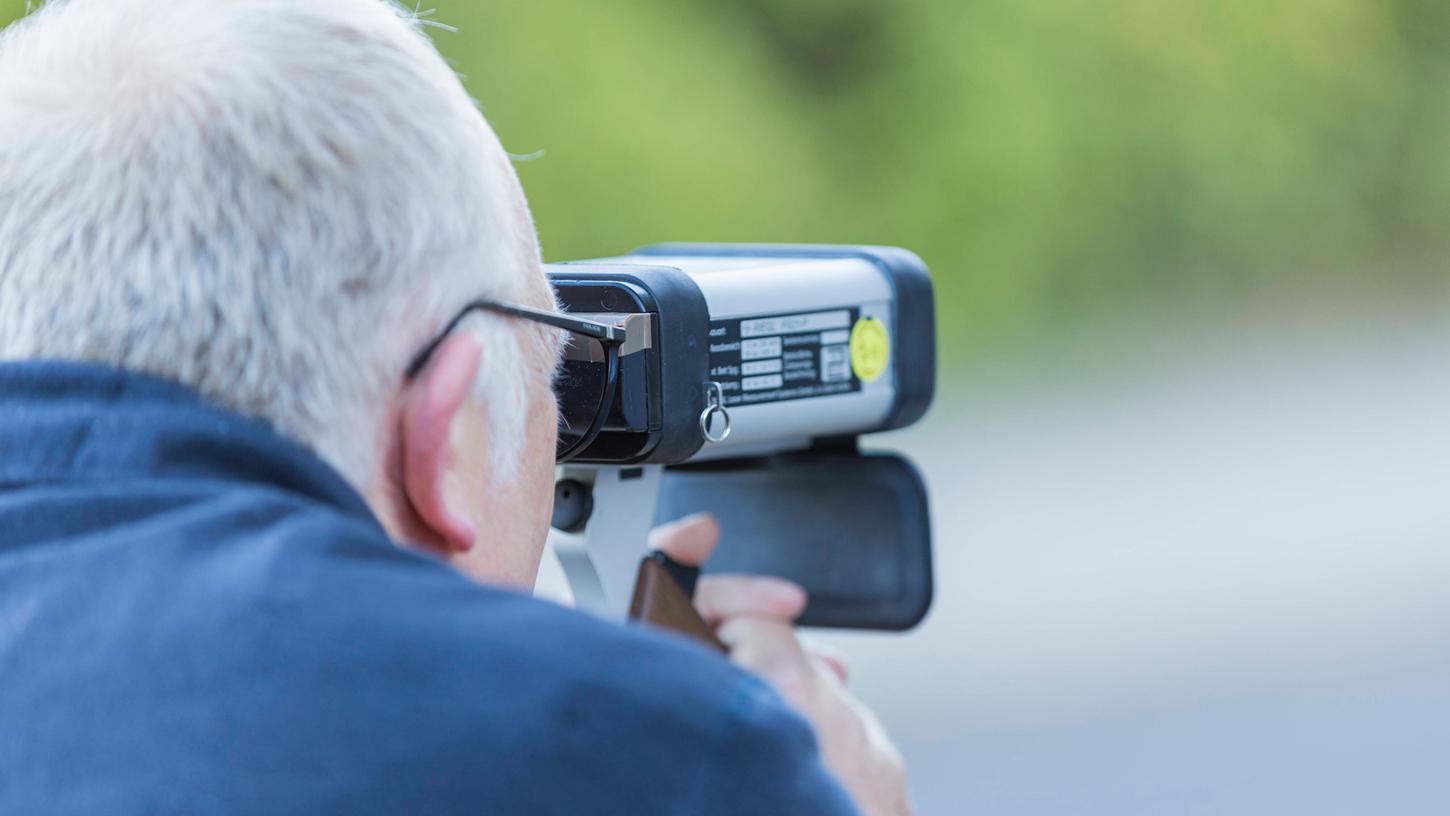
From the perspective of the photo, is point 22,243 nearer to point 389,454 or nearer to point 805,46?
point 389,454

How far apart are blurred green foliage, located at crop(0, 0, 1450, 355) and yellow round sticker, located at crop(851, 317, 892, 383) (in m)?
4.05

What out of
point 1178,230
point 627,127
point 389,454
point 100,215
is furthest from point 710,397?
point 1178,230

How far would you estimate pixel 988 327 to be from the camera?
273 inches

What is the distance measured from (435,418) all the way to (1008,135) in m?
6.25

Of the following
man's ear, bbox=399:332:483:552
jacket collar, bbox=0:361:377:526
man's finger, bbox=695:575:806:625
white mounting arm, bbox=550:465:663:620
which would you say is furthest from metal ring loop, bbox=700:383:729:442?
jacket collar, bbox=0:361:377:526

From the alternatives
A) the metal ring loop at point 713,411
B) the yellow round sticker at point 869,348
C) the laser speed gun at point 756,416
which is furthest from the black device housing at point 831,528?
the metal ring loop at point 713,411

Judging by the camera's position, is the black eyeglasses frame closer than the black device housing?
Yes

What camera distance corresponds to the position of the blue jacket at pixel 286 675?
73 cm

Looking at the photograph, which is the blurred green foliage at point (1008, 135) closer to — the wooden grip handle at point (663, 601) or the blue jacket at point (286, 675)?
the wooden grip handle at point (663, 601)

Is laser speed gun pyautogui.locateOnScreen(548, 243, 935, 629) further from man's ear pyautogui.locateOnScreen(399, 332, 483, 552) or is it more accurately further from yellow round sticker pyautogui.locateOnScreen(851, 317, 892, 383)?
man's ear pyautogui.locateOnScreen(399, 332, 483, 552)

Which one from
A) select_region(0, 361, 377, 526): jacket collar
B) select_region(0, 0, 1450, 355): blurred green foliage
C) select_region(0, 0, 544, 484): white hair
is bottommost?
select_region(0, 0, 1450, 355): blurred green foliage

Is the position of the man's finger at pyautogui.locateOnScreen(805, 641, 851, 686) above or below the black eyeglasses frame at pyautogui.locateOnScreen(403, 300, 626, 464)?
below

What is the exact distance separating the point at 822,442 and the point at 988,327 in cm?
542

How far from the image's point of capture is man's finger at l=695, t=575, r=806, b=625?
1.54 m
